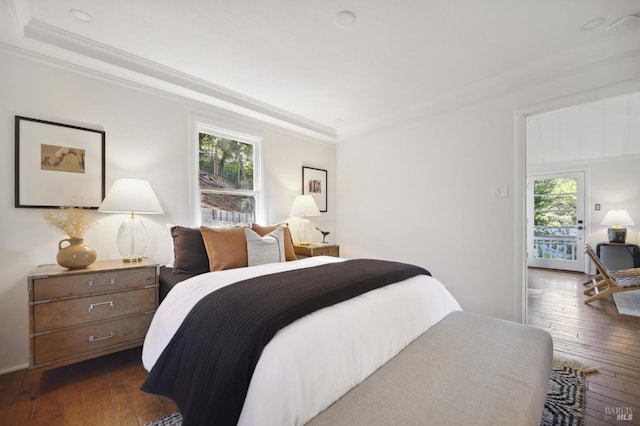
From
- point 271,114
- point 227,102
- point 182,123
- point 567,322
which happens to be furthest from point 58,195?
point 567,322

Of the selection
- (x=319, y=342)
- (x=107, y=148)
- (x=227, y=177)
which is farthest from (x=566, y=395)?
(x=107, y=148)

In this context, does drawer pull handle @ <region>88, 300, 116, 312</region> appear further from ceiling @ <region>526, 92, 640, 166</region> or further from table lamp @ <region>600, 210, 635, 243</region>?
table lamp @ <region>600, 210, 635, 243</region>

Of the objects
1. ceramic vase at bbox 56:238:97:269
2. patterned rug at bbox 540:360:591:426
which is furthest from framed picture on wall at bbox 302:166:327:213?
patterned rug at bbox 540:360:591:426

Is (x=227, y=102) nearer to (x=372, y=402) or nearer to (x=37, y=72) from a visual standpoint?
(x=37, y=72)

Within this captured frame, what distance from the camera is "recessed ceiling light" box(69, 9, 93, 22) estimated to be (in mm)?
1857

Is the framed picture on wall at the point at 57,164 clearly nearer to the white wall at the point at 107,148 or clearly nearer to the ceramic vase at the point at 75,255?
the white wall at the point at 107,148

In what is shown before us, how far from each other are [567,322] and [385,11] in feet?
11.5

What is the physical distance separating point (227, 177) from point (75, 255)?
1670mm

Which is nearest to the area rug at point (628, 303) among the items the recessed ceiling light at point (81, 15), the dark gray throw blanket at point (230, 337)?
the dark gray throw blanket at point (230, 337)

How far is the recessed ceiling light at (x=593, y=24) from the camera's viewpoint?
6.50ft

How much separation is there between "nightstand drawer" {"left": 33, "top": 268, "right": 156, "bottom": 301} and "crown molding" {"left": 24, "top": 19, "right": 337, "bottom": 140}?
169 centimetres

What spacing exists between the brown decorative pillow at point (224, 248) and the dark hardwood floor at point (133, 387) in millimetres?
931

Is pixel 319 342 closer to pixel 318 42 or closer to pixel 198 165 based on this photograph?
pixel 318 42

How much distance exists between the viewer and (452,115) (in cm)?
322
